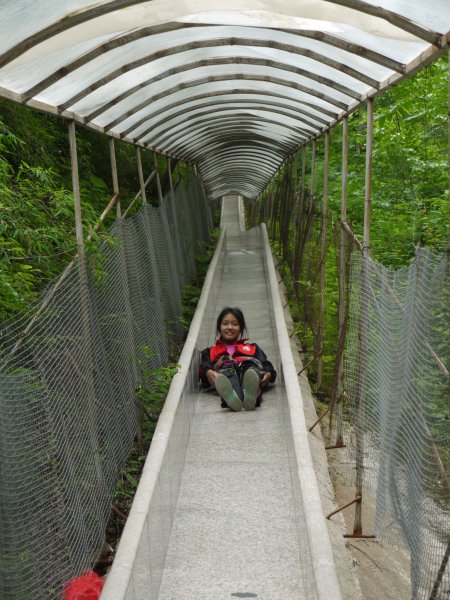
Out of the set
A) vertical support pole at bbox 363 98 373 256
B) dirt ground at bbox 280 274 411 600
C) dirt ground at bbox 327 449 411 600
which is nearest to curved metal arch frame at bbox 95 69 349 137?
vertical support pole at bbox 363 98 373 256

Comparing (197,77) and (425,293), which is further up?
(197,77)

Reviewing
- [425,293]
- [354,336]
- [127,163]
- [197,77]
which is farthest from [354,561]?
[127,163]

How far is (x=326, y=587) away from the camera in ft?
13.8

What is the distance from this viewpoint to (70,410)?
5301mm

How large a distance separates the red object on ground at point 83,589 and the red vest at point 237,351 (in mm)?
4654

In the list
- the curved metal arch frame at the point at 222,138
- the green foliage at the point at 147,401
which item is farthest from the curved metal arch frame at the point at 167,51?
the curved metal arch frame at the point at 222,138

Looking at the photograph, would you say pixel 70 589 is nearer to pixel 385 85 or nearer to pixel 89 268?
pixel 89 268

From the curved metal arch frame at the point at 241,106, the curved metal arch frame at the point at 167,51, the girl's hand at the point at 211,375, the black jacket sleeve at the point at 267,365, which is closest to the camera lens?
the curved metal arch frame at the point at 167,51

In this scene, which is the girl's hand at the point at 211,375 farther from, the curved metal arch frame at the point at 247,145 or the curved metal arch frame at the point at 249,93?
the curved metal arch frame at the point at 247,145

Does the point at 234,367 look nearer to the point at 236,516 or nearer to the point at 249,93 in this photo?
the point at 236,516

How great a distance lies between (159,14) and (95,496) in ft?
10.6

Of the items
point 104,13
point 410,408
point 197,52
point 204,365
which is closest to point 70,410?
point 410,408

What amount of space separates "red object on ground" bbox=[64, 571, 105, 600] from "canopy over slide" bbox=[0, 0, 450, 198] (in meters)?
2.96

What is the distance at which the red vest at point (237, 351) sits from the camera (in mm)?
9289
